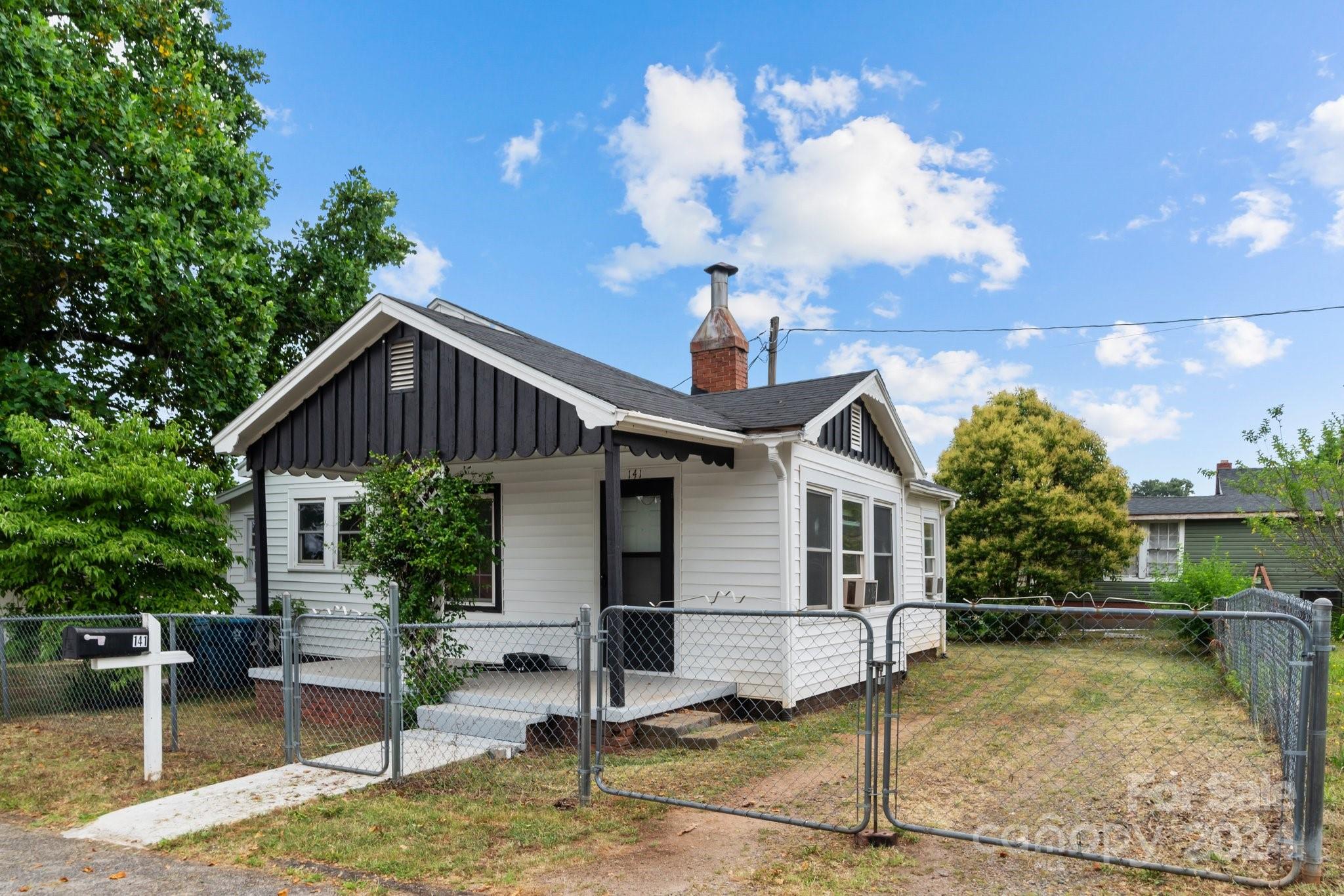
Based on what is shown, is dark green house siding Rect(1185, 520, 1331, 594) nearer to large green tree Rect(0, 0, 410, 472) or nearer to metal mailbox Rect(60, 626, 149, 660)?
large green tree Rect(0, 0, 410, 472)

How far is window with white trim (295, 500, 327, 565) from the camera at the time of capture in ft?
44.3

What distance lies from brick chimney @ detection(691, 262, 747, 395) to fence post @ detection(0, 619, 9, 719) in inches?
358

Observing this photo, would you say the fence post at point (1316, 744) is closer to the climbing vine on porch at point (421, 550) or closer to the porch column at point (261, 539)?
the climbing vine on porch at point (421, 550)

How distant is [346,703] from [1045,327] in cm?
1845

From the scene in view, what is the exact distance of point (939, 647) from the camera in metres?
14.7

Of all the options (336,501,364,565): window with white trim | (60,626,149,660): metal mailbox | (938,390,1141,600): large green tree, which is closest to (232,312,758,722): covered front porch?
(336,501,364,565): window with white trim

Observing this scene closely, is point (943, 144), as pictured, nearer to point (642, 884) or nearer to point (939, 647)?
point (939, 647)

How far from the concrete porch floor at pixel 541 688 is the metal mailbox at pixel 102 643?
166cm

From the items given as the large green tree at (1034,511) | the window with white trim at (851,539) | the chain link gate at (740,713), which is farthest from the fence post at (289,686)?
the large green tree at (1034,511)

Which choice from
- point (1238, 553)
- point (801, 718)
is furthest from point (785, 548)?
point (1238, 553)

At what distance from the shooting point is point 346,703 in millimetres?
8586

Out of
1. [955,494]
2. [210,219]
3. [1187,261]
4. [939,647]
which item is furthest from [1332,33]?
[210,219]

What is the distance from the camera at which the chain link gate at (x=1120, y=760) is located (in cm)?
402

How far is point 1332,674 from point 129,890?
12322mm
